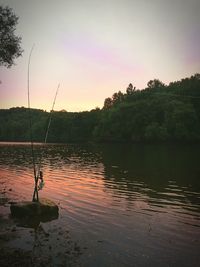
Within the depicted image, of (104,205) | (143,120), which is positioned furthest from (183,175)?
(143,120)

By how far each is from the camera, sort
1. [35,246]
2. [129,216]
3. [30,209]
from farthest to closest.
Answer: [129,216], [30,209], [35,246]

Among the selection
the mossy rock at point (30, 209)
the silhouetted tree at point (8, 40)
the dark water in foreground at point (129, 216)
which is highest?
the silhouetted tree at point (8, 40)

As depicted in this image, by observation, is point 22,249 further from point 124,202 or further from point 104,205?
point 124,202

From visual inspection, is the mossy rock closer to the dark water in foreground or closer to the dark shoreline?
the dark shoreline

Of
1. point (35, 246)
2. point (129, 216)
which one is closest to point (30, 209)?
point (35, 246)

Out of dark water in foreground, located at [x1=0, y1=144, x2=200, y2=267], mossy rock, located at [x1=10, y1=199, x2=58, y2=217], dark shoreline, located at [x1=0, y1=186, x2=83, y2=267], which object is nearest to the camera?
dark shoreline, located at [x1=0, y1=186, x2=83, y2=267]

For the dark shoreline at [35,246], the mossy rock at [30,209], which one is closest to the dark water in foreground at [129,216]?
the dark shoreline at [35,246]

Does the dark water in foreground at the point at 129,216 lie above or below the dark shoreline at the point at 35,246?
below

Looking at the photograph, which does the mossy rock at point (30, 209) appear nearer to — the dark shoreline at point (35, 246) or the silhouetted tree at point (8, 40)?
the dark shoreline at point (35, 246)

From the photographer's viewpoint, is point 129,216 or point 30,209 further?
point 129,216

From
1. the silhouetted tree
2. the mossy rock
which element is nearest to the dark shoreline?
the mossy rock

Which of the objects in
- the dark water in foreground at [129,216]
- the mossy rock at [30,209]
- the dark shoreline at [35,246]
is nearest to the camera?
Answer: the dark shoreline at [35,246]

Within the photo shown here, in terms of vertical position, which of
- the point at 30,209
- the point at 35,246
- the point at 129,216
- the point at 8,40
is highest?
the point at 8,40

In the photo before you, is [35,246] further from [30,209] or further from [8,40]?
[8,40]
